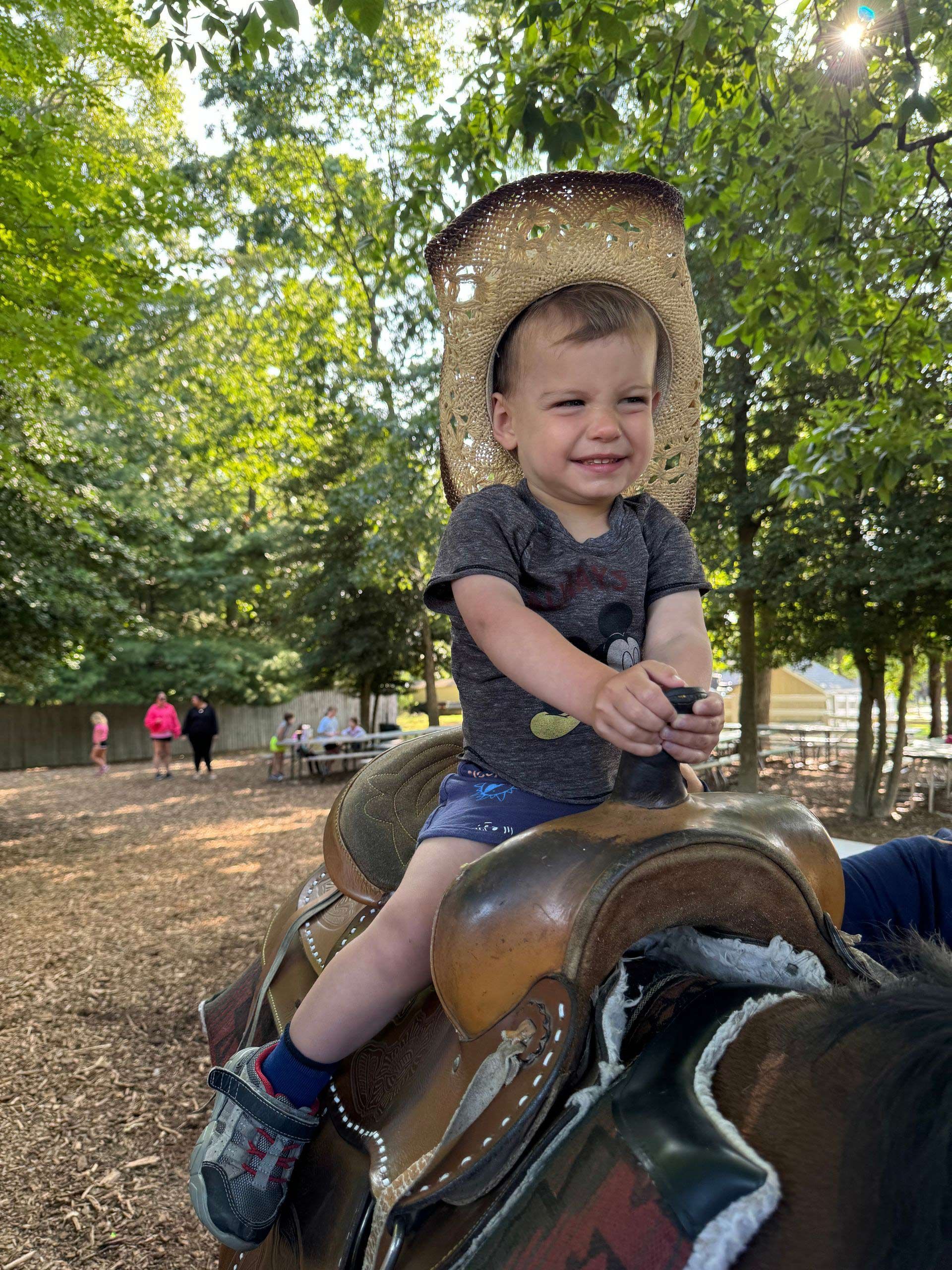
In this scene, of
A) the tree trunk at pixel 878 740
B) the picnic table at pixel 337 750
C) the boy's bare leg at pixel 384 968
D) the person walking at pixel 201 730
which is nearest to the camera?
the boy's bare leg at pixel 384 968

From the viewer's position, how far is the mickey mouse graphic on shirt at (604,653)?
153 centimetres

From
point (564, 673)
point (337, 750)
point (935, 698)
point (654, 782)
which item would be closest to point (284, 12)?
point (564, 673)

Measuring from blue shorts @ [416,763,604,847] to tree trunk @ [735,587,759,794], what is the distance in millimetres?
8734

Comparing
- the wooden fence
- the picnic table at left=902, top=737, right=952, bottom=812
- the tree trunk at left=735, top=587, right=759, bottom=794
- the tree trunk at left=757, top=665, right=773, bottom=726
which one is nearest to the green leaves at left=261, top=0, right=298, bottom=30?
the tree trunk at left=735, top=587, right=759, bottom=794

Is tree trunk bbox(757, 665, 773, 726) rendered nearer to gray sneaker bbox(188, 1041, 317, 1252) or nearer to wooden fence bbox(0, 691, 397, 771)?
wooden fence bbox(0, 691, 397, 771)

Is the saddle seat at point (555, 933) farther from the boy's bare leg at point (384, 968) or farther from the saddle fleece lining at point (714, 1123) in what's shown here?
the boy's bare leg at point (384, 968)

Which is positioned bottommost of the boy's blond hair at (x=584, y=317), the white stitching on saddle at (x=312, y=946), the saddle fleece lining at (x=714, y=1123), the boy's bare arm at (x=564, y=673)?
the white stitching on saddle at (x=312, y=946)

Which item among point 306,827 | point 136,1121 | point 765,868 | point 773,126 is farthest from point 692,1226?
point 306,827

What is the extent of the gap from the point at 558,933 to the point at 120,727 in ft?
83.4

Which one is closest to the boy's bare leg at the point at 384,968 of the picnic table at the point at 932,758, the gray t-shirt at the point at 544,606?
the gray t-shirt at the point at 544,606

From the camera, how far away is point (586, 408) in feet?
4.90

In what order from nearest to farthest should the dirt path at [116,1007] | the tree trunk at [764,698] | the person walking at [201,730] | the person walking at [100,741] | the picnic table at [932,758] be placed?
the dirt path at [116,1007], the picnic table at [932,758], the tree trunk at [764,698], the person walking at [201,730], the person walking at [100,741]

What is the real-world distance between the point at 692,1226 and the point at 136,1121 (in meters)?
3.81

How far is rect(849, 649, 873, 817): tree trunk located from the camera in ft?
35.5
